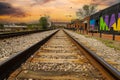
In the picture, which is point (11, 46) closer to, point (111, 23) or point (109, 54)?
point (109, 54)

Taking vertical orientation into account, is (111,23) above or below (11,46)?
above

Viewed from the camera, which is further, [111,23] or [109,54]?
[111,23]

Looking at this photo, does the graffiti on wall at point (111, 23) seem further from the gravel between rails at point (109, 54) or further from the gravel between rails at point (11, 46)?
the gravel between rails at point (11, 46)

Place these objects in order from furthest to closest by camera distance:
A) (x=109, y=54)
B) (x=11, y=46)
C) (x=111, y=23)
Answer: (x=111, y=23)
(x=11, y=46)
(x=109, y=54)

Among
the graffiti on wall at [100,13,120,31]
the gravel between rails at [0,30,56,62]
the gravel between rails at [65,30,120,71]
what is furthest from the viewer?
the graffiti on wall at [100,13,120,31]

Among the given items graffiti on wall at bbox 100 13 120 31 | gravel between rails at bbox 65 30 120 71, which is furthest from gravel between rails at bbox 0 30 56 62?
graffiti on wall at bbox 100 13 120 31

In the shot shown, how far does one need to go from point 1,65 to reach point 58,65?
1.95 metres

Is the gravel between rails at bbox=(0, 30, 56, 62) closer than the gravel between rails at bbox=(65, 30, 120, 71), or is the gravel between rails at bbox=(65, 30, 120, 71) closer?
the gravel between rails at bbox=(65, 30, 120, 71)

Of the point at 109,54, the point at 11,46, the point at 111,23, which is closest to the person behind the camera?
the point at 109,54

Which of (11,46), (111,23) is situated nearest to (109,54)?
(11,46)

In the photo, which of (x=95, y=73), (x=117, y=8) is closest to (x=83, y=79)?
(x=95, y=73)

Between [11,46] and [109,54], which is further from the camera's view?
[11,46]

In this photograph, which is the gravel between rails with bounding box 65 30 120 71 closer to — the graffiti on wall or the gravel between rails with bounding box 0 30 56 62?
the gravel between rails with bounding box 0 30 56 62

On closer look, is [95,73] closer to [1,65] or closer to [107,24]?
[1,65]
